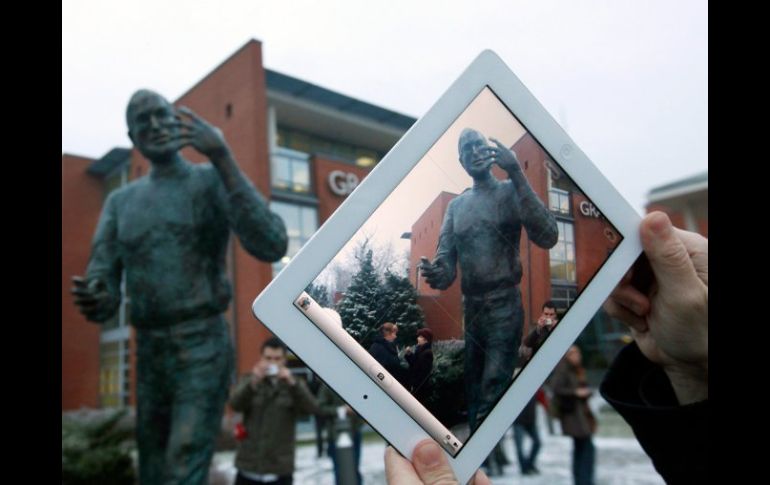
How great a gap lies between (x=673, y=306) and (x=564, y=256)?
0.94ft

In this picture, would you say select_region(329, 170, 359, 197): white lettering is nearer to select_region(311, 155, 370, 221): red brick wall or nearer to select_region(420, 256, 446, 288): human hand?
select_region(311, 155, 370, 221): red brick wall

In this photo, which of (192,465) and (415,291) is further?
(192,465)

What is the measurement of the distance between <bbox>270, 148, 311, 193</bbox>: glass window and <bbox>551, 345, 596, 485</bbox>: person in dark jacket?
4.69 metres

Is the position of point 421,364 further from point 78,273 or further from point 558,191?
point 78,273

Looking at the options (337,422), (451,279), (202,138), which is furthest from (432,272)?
(337,422)

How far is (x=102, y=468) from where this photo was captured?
5.02m

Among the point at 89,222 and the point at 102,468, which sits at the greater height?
the point at 89,222

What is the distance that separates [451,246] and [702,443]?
568 millimetres

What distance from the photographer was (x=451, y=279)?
3.62ft

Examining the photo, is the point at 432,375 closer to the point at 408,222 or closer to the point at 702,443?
the point at 408,222

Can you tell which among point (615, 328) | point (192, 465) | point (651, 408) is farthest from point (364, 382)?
point (615, 328)

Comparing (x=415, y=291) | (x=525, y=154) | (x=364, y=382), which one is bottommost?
(x=364, y=382)

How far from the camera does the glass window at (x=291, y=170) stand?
8812 millimetres

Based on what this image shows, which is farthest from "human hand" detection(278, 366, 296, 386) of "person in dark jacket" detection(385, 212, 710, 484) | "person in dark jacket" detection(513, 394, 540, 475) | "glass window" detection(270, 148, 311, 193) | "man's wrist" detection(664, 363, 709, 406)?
"glass window" detection(270, 148, 311, 193)
